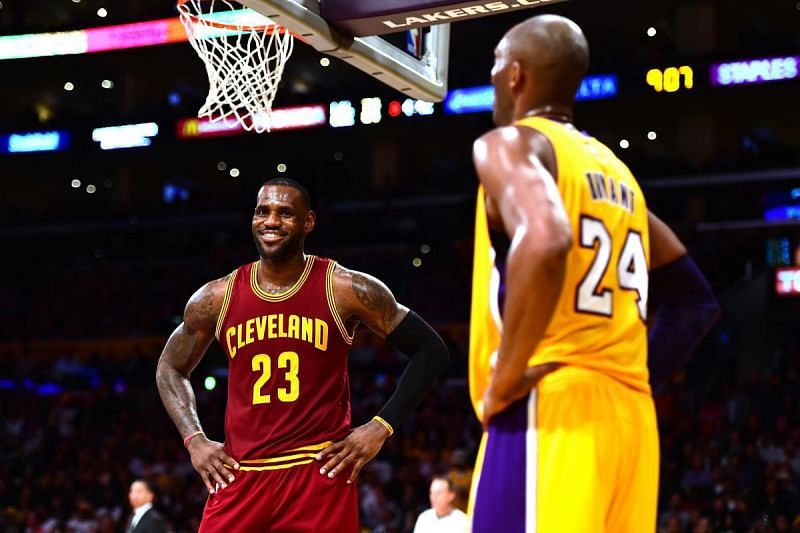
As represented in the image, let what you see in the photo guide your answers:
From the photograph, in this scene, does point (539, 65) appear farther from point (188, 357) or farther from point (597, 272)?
point (188, 357)

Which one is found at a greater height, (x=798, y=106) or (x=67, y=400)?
(x=798, y=106)

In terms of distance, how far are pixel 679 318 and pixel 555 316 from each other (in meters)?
0.65

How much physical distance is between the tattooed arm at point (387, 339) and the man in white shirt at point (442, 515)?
153 inches

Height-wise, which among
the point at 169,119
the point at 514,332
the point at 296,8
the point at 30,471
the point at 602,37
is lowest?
the point at 30,471

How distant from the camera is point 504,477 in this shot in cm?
272

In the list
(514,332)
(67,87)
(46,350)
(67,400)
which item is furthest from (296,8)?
(67,87)

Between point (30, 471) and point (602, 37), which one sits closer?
point (30, 471)

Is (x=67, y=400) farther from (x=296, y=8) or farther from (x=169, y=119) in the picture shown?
(x=296, y=8)

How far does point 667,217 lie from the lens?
2223 cm

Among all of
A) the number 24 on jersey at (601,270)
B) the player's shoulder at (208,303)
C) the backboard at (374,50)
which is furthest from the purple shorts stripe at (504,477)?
the backboard at (374,50)

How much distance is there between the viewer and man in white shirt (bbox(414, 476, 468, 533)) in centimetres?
883

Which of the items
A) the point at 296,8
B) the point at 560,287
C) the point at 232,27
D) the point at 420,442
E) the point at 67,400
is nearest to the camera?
the point at 560,287

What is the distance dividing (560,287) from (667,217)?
20246 mm

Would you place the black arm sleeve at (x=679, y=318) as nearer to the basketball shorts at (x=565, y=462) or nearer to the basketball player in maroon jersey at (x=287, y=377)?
the basketball shorts at (x=565, y=462)
